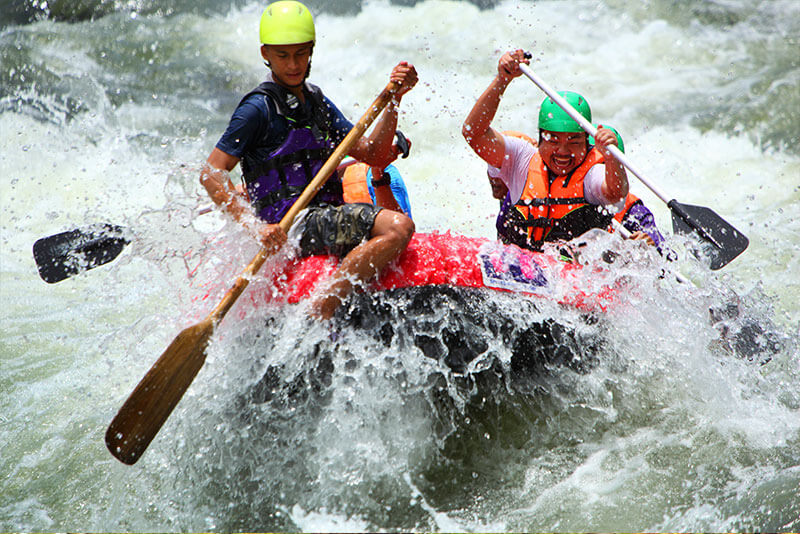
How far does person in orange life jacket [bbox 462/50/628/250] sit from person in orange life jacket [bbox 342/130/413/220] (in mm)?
408

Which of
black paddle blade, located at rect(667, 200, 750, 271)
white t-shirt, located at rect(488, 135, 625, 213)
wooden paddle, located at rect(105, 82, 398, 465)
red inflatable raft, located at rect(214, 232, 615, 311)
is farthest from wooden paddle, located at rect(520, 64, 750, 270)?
wooden paddle, located at rect(105, 82, 398, 465)

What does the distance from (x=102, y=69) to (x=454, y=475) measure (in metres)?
7.35

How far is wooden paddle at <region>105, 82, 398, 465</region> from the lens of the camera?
9.96 ft

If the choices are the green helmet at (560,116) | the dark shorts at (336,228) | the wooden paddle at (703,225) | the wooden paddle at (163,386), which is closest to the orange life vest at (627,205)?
the wooden paddle at (703,225)

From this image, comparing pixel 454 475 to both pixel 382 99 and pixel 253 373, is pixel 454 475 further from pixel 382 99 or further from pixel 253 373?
pixel 382 99

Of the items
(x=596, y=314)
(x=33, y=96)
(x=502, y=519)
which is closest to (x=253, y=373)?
(x=502, y=519)

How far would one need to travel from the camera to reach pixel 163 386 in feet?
10.2

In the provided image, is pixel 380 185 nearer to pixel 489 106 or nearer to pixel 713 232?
pixel 489 106

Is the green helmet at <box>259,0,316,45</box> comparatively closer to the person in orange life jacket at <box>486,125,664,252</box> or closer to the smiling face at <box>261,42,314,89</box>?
the smiling face at <box>261,42,314,89</box>

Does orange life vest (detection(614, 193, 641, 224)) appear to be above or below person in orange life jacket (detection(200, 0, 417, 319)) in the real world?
below

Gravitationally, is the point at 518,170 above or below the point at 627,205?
above

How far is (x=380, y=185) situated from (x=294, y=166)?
833 millimetres

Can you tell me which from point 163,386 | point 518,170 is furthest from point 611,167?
point 163,386

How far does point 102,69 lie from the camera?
28.6 feet
